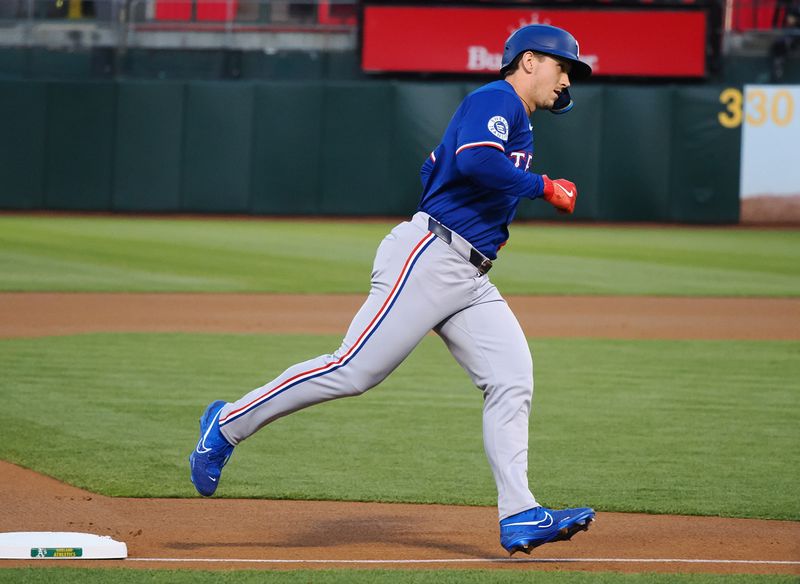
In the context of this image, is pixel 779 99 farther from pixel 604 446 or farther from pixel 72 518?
pixel 72 518

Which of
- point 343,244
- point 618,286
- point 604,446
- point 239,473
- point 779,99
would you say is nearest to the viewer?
point 239,473

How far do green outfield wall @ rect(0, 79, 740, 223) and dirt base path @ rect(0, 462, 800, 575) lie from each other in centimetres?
1805

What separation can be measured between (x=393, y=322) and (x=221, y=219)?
1928 centimetres

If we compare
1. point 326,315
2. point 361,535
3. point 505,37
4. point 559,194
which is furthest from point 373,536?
point 505,37

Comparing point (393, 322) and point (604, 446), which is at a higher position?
point (393, 322)

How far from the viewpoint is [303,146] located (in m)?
23.3

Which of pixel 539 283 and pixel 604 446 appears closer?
pixel 604 446

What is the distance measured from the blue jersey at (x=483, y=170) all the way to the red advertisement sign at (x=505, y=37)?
1999 centimetres

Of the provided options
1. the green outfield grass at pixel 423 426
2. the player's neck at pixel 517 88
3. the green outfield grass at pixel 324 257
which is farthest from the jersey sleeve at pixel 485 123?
the green outfield grass at pixel 324 257

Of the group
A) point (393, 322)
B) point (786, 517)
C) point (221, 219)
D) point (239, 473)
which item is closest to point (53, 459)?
point (239, 473)

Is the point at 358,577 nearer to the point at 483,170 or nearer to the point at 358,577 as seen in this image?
the point at 358,577

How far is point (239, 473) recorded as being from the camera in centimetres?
584

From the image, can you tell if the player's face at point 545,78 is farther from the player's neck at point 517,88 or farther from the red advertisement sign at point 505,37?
the red advertisement sign at point 505,37

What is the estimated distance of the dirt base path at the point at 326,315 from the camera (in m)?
10.9
